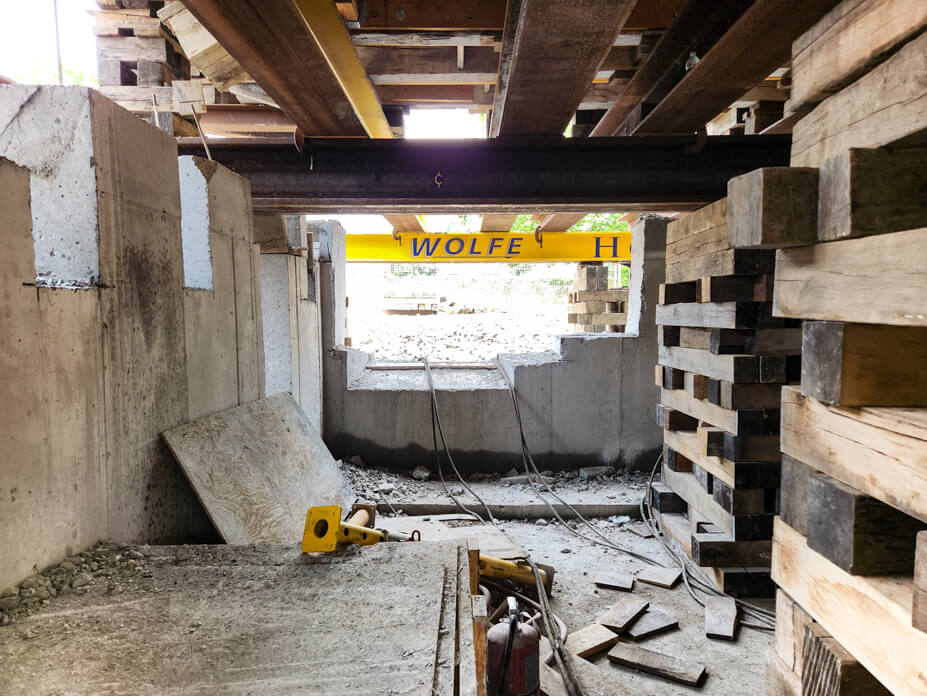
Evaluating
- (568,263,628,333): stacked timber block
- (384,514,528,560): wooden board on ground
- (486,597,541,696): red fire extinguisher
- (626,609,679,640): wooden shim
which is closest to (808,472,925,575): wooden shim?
(486,597,541,696): red fire extinguisher

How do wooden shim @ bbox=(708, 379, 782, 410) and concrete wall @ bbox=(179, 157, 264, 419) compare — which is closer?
concrete wall @ bbox=(179, 157, 264, 419)

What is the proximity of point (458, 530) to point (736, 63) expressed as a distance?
3.99 metres

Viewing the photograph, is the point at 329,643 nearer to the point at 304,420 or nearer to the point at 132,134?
the point at 132,134

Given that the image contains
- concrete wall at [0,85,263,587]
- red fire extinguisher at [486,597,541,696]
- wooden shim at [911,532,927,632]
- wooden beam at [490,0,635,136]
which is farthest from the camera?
red fire extinguisher at [486,597,541,696]

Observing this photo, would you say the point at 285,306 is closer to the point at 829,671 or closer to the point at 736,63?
the point at 736,63

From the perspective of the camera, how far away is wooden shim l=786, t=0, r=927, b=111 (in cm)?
126

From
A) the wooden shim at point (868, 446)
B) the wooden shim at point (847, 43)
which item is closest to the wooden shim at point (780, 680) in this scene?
the wooden shim at point (868, 446)

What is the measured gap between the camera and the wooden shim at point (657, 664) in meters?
3.21

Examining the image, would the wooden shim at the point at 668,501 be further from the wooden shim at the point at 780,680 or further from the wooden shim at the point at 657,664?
the wooden shim at the point at 780,680

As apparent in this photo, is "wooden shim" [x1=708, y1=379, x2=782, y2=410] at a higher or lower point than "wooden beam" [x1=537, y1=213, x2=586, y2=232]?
lower

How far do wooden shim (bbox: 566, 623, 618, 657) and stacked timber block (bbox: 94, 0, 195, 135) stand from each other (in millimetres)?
4153

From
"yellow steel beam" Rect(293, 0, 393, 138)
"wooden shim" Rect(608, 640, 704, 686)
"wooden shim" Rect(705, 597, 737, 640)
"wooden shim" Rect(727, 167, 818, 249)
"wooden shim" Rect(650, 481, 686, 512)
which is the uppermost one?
"yellow steel beam" Rect(293, 0, 393, 138)

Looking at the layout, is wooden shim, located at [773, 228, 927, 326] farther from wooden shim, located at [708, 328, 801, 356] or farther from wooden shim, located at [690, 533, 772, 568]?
wooden shim, located at [690, 533, 772, 568]

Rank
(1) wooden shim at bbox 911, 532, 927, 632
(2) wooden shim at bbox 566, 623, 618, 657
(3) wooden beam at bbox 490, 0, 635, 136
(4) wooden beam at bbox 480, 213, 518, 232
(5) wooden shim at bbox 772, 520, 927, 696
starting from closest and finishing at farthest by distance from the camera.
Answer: (1) wooden shim at bbox 911, 532, 927, 632 < (5) wooden shim at bbox 772, 520, 927, 696 < (3) wooden beam at bbox 490, 0, 635, 136 < (2) wooden shim at bbox 566, 623, 618, 657 < (4) wooden beam at bbox 480, 213, 518, 232
